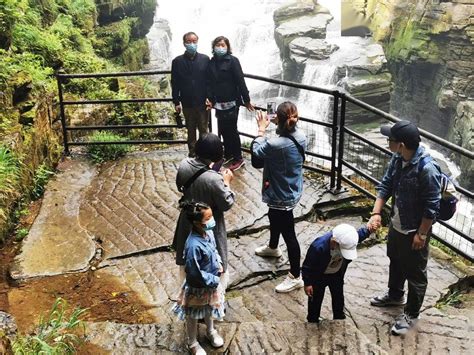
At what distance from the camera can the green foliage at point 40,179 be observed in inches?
268

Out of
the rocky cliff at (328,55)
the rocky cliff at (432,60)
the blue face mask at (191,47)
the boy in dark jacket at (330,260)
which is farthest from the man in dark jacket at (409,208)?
the rocky cliff at (328,55)

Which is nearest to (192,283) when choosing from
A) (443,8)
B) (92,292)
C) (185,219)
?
(185,219)

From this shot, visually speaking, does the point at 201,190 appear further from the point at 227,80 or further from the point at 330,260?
the point at 227,80

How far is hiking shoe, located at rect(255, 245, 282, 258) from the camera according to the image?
5520 millimetres

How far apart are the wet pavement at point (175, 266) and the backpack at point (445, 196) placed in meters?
1.06

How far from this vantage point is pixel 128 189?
714 centimetres

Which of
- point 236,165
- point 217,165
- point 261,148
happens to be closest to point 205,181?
point 217,165

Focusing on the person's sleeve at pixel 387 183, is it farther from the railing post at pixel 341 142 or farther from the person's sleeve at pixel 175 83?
the person's sleeve at pixel 175 83

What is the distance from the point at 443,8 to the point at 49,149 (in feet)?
83.7

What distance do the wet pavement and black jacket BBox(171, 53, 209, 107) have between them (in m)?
1.20

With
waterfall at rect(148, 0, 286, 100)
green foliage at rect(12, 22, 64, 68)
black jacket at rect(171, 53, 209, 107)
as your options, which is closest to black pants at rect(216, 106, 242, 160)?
black jacket at rect(171, 53, 209, 107)

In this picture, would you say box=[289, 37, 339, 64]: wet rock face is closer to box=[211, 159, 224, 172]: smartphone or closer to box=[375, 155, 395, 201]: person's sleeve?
box=[375, 155, 395, 201]: person's sleeve

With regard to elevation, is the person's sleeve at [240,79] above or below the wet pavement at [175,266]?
above

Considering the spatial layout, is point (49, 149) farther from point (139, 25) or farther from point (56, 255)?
point (139, 25)
